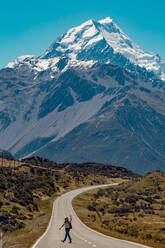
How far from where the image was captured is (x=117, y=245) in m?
35.4

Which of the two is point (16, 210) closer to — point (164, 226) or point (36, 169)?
point (164, 226)

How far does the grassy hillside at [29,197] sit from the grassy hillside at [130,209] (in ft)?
25.3

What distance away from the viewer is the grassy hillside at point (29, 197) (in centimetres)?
5124

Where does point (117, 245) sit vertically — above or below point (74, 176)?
below

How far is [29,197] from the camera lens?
290ft

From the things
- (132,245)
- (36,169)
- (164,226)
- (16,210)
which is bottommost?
(132,245)

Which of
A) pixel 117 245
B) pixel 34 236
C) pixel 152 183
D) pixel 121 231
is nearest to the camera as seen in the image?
pixel 117 245

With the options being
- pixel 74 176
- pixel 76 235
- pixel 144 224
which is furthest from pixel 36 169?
pixel 76 235

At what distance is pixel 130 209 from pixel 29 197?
20672 millimetres

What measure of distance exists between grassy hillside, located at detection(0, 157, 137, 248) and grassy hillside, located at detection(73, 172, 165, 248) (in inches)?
304

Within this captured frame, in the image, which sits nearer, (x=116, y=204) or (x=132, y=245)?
(x=132, y=245)

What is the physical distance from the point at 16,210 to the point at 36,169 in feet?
244

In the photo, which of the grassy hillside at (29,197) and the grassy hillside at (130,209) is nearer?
the grassy hillside at (29,197)

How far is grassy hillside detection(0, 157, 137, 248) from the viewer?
51.2 metres
